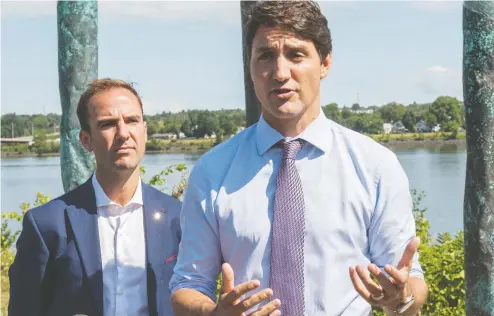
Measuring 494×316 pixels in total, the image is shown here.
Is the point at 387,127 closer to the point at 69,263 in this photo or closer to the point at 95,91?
the point at 95,91

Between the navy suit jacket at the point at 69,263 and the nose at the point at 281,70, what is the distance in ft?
3.60

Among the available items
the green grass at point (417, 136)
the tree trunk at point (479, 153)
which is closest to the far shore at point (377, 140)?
the green grass at point (417, 136)

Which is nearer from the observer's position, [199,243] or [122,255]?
[199,243]

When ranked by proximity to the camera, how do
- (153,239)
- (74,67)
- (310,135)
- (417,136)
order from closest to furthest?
(310,135) → (153,239) → (74,67) → (417,136)

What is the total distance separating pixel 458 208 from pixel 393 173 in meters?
15.5

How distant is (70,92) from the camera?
5.68 meters

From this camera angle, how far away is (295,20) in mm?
2508

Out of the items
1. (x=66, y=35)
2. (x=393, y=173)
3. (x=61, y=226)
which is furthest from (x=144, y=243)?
(x=66, y=35)

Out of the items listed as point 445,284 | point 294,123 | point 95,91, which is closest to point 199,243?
point 294,123

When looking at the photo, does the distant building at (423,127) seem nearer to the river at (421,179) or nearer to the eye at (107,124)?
the river at (421,179)

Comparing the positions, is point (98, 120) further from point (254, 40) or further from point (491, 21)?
point (491, 21)

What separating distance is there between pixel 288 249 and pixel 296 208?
141 mm

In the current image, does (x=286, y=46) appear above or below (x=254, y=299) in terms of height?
above

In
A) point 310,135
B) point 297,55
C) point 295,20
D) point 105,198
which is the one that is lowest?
point 105,198
